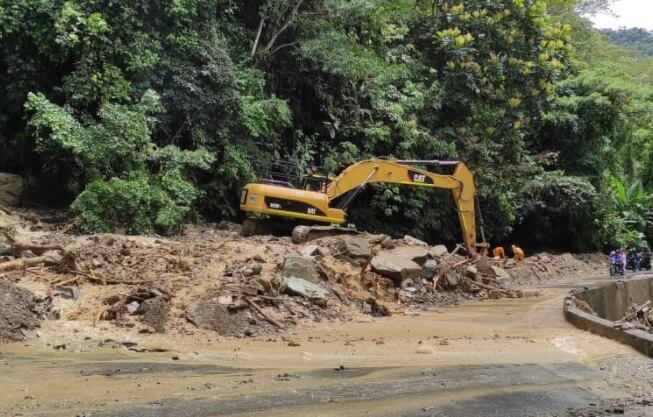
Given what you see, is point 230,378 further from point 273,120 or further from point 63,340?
point 273,120

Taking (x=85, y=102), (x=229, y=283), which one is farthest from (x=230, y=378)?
(x=85, y=102)

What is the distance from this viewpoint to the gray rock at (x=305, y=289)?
1050 centimetres

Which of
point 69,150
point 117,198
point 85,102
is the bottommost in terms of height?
point 117,198

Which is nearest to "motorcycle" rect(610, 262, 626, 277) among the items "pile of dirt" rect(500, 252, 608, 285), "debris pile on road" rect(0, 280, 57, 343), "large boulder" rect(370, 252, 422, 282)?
"pile of dirt" rect(500, 252, 608, 285)

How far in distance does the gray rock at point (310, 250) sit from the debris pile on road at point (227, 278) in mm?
39

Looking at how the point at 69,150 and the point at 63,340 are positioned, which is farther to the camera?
the point at 69,150

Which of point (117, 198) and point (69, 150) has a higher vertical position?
point (69, 150)

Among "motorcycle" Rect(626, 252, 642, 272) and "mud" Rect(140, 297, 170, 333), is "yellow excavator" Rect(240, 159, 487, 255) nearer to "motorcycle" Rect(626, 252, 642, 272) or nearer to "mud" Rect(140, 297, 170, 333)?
"mud" Rect(140, 297, 170, 333)

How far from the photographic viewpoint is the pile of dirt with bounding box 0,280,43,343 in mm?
7348

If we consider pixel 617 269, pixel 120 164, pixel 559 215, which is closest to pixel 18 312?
pixel 120 164

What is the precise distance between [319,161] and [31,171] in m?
8.07

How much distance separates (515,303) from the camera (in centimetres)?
1363

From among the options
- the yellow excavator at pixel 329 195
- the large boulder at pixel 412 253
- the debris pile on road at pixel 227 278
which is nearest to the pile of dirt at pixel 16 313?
the debris pile on road at pixel 227 278

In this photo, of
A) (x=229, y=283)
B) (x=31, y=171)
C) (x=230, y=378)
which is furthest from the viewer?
(x=31, y=171)
